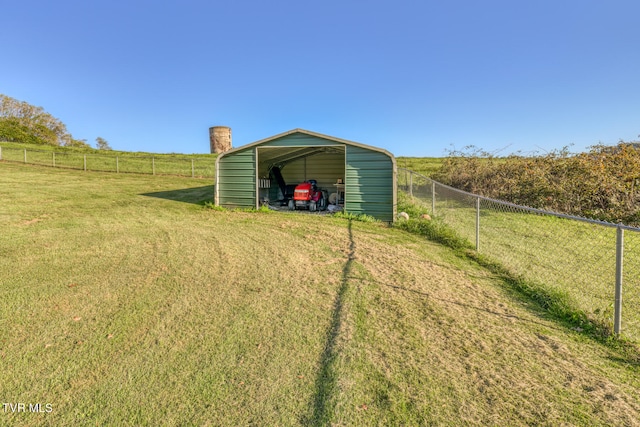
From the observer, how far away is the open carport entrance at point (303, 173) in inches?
549

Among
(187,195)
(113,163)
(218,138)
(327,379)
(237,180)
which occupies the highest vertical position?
(218,138)

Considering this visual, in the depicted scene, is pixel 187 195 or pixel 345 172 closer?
pixel 345 172

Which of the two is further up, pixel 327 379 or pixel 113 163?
pixel 113 163

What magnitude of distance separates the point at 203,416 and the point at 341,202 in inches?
498

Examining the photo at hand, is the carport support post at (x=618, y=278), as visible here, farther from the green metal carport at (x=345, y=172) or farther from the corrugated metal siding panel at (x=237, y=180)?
the corrugated metal siding panel at (x=237, y=180)

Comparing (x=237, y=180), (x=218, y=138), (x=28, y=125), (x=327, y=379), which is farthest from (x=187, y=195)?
(x=28, y=125)

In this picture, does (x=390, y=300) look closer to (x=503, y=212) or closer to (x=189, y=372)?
(x=189, y=372)

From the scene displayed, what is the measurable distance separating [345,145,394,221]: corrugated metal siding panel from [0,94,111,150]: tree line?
4519 centimetres

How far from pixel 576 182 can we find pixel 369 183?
22.0ft

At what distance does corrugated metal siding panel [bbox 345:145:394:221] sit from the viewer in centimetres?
941

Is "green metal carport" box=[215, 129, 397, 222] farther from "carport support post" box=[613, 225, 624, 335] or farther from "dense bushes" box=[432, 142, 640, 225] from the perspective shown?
"carport support post" box=[613, 225, 624, 335]

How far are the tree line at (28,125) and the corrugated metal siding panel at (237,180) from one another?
135 feet

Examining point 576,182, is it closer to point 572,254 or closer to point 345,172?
point 572,254

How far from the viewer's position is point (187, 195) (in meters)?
13.3
